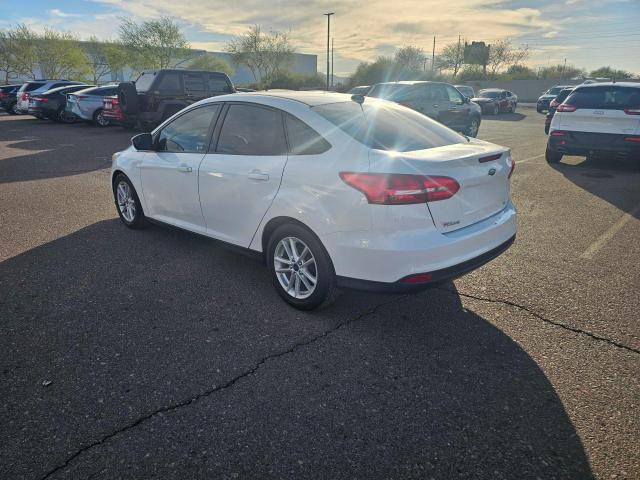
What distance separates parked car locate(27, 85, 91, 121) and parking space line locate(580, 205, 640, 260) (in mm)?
21059

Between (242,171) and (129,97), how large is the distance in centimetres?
1118

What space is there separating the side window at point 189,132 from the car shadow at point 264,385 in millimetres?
1314

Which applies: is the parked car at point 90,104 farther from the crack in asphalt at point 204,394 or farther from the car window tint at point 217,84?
the crack in asphalt at point 204,394

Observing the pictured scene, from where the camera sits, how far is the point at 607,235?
529 centimetres

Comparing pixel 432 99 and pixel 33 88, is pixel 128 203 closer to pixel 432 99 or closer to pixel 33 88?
pixel 432 99

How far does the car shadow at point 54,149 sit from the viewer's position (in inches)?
378

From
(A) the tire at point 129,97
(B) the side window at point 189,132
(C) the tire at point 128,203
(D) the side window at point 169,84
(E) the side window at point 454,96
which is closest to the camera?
(B) the side window at point 189,132

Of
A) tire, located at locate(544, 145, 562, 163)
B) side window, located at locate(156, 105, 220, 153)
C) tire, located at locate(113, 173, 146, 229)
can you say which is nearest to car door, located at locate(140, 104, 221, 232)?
side window, located at locate(156, 105, 220, 153)

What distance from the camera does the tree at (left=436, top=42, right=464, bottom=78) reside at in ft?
239

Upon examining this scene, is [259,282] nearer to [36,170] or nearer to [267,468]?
[267,468]

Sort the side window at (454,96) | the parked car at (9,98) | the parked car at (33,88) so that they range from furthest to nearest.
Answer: the parked car at (9,98)
the parked car at (33,88)
the side window at (454,96)

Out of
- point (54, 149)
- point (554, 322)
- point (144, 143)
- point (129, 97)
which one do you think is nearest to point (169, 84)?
point (129, 97)

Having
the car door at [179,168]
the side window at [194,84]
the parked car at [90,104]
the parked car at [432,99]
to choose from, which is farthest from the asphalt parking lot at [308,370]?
the parked car at [90,104]

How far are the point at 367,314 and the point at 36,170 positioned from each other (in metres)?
9.17
